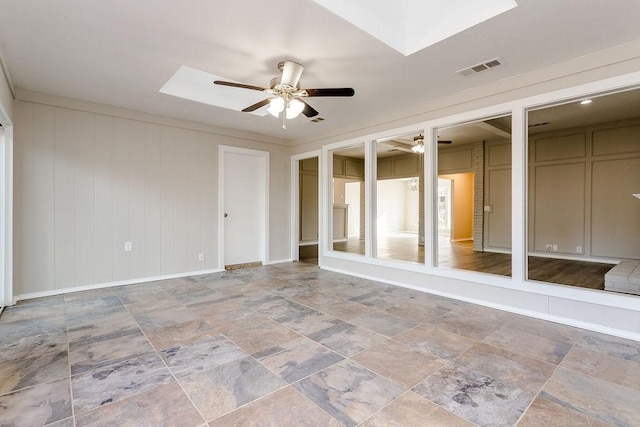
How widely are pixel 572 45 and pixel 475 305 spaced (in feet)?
9.04

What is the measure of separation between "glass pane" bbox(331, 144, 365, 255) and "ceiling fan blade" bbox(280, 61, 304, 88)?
207 inches

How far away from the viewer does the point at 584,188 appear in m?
6.08

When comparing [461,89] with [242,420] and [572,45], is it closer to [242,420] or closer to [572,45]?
[572,45]

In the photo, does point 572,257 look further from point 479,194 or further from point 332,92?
point 332,92

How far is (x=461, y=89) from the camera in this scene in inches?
147

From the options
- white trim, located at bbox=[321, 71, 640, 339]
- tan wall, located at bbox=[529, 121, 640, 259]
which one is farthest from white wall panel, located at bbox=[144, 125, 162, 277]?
tan wall, located at bbox=[529, 121, 640, 259]

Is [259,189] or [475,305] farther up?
[259,189]

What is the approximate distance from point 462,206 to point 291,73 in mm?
8755

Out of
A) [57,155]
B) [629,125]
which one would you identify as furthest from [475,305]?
[57,155]

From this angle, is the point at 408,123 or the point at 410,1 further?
the point at 408,123

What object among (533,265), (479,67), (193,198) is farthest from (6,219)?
(533,265)

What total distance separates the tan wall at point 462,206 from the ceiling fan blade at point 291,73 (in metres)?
8.08

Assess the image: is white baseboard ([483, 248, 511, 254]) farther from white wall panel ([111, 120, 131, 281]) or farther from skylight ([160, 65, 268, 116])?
white wall panel ([111, 120, 131, 281])

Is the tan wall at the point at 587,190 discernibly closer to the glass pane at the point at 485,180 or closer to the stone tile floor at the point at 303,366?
the glass pane at the point at 485,180
